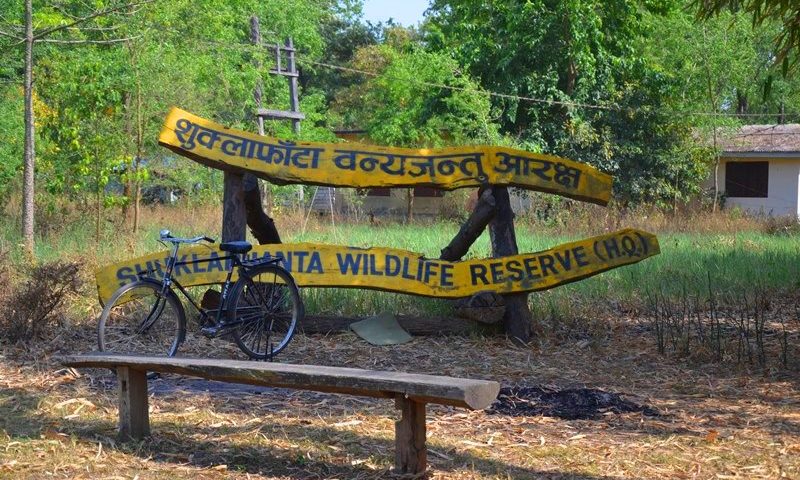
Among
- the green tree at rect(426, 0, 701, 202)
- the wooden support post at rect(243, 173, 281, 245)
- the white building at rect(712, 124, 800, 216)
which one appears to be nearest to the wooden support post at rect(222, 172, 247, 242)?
the wooden support post at rect(243, 173, 281, 245)

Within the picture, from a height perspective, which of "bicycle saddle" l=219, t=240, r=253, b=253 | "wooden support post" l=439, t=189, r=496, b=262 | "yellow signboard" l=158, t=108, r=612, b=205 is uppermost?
"yellow signboard" l=158, t=108, r=612, b=205

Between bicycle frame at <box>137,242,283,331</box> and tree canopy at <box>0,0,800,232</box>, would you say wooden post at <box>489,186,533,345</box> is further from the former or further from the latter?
tree canopy at <box>0,0,800,232</box>

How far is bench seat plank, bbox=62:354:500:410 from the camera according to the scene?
4.87 meters

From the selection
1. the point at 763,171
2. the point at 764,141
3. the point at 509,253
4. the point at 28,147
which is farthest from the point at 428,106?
the point at 509,253

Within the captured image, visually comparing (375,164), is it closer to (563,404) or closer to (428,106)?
(563,404)

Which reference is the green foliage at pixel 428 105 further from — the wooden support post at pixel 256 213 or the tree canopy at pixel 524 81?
the wooden support post at pixel 256 213

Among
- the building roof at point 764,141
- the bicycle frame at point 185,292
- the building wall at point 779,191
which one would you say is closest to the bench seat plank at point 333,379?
the bicycle frame at point 185,292

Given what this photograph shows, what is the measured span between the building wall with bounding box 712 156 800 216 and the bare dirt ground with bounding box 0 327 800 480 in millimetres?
27079

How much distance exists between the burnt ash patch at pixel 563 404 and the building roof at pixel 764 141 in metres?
26.7

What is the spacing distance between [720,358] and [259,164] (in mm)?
4324

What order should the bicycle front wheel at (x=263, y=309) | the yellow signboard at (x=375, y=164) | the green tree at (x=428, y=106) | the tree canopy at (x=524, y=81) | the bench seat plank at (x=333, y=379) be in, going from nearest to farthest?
the bench seat plank at (x=333, y=379), the bicycle front wheel at (x=263, y=309), the yellow signboard at (x=375, y=164), the tree canopy at (x=524, y=81), the green tree at (x=428, y=106)

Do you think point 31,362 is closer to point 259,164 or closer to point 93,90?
point 259,164

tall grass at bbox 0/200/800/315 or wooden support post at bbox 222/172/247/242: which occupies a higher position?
wooden support post at bbox 222/172/247/242

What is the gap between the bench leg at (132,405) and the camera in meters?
6.02
